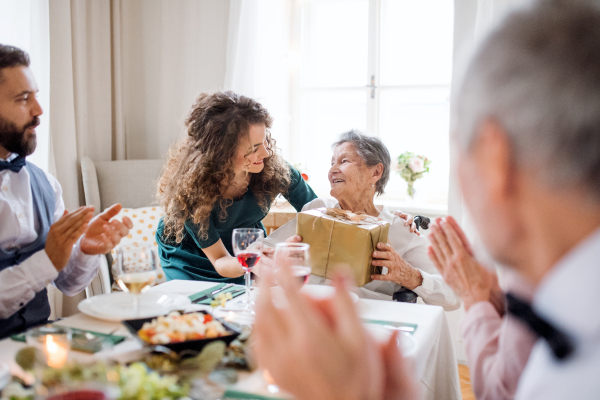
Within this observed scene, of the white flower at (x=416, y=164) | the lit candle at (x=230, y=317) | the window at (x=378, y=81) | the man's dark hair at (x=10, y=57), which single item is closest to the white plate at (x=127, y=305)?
the lit candle at (x=230, y=317)

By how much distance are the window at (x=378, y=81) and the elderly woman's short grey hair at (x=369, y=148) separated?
136cm

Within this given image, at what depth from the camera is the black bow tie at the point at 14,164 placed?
1600 millimetres

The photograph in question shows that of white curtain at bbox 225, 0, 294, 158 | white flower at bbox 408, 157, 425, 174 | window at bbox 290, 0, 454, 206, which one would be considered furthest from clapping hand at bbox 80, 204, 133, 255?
window at bbox 290, 0, 454, 206

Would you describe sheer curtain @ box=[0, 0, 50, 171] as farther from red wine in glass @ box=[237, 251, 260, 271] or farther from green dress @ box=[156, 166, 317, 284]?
red wine in glass @ box=[237, 251, 260, 271]

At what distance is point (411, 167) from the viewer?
3.28 metres

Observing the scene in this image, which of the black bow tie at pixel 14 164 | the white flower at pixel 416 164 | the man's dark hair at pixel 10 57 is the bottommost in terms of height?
the white flower at pixel 416 164

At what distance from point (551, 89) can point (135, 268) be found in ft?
3.23

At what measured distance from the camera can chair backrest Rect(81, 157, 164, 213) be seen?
318cm

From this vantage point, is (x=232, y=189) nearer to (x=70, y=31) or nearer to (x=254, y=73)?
(x=254, y=73)

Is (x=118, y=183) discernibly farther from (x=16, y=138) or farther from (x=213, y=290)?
(x=213, y=290)

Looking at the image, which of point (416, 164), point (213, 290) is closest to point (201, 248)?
point (213, 290)

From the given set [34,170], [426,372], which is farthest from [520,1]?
[34,170]

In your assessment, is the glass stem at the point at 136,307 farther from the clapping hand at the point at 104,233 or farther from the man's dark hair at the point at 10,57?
the man's dark hair at the point at 10,57

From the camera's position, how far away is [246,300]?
145cm
